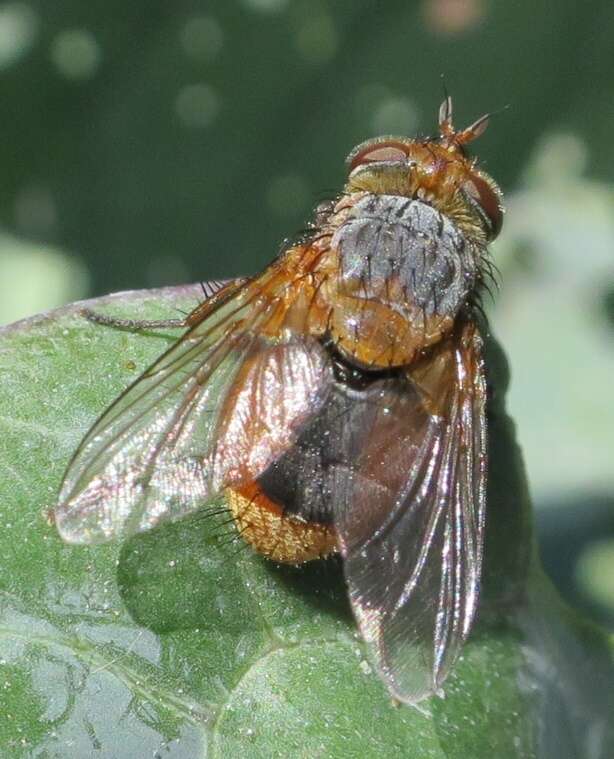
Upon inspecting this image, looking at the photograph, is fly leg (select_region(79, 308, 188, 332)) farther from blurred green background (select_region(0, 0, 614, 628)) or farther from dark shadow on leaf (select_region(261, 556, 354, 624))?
blurred green background (select_region(0, 0, 614, 628))

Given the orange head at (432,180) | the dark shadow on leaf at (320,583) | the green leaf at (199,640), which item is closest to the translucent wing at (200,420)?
the green leaf at (199,640)

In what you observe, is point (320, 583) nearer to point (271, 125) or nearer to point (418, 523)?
point (418, 523)

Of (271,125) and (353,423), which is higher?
(271,125)

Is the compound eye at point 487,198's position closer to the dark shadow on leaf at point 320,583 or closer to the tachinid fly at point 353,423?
the tachinid fly at point 353,423

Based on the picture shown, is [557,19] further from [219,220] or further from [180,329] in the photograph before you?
[180,329]

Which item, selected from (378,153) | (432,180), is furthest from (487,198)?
(378,153)

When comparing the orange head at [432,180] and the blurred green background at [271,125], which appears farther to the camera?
the blurred green background at [271,125]
